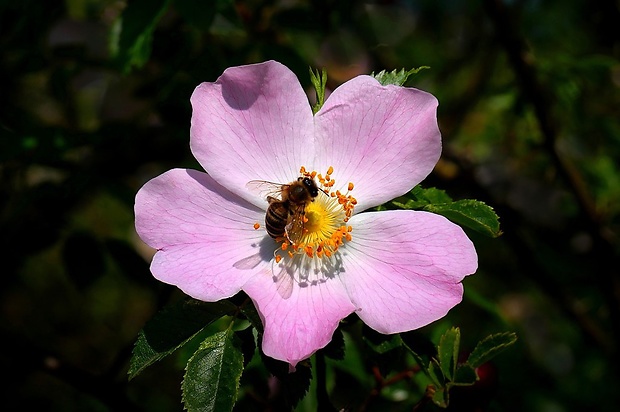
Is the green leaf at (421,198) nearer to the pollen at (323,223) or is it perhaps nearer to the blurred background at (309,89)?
the pollen at (323,223)

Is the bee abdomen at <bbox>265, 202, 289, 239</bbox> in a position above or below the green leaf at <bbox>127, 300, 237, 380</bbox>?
above

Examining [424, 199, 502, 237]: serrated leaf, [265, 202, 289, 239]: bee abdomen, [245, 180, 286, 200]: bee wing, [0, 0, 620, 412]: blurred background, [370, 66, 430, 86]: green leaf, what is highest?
[370, 66, 430, 86]: green leaf

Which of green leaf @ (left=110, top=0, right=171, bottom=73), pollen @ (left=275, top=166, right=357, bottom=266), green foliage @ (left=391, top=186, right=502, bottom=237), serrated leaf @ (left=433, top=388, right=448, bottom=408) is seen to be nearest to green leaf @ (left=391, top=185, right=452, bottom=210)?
green foliage @ (left=391, top=186, right=502, bottom=237)

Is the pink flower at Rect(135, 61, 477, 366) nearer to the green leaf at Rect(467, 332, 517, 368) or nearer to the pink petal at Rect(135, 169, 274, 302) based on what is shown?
the pink petal at Rect(135, 169, 274, 302)

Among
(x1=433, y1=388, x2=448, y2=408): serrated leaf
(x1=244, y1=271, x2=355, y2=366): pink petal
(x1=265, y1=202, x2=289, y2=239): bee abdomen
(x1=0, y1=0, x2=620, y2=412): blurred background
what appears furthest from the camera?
(x1=0, y1=0, x2=620, y2=412): blurred background

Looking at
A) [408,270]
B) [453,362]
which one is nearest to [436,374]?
[453,362]

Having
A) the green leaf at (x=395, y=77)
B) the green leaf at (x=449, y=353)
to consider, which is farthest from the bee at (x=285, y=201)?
the green leaf at (x=449, y=353)
